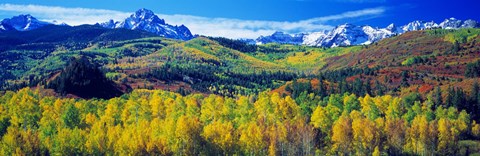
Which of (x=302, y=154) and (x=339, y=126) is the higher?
(x=339, y=126)

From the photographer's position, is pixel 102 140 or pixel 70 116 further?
pixel 70 116

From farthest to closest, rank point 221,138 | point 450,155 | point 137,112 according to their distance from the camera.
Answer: point 137,112, point 450,155, point 221,138

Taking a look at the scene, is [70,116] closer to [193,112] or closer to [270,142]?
[193,112]

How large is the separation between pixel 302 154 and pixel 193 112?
134ft

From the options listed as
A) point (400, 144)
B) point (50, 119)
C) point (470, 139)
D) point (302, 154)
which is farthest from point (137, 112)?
point (470, 139)

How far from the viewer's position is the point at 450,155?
132 meters

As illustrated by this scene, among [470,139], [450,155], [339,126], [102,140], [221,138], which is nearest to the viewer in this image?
[102,140]

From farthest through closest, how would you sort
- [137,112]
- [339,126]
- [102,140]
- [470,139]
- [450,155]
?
[470,139]
[137,112]
[450,155]
[339,126]
[102,140]

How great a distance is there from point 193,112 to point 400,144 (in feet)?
207

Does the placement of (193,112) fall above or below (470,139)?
above

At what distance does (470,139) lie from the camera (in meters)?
156

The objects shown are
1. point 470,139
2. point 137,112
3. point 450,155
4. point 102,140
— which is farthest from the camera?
point 470,139

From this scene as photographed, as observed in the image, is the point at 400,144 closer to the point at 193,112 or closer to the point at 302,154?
the point at 302,154

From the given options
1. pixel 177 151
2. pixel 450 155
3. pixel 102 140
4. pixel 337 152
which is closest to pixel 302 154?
pixel 337 152
